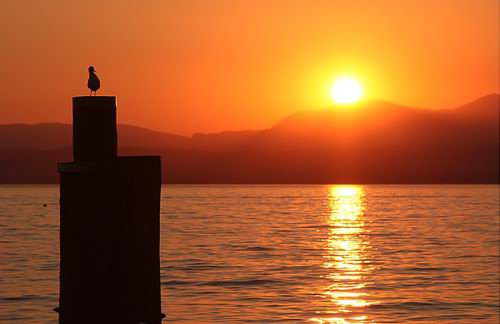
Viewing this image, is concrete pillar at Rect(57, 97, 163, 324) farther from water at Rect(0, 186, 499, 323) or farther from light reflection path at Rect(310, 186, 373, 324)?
light reflection path at Rect(310, 186, 373, 324)

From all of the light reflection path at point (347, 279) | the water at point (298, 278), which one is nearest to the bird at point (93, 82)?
the water at point (298, 278)

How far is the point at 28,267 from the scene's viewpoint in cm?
3650

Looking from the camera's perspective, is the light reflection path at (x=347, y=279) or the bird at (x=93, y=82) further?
the light reflection path at (x=347, y=279)

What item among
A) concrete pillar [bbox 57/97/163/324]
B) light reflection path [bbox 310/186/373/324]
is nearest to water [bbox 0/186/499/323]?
light reflection path [bbox 310/186/373/324]

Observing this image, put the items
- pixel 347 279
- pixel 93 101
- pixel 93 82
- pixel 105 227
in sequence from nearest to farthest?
pixel 105 227 < pixel 93 101 < pixel 93 82 < pixel 347 279

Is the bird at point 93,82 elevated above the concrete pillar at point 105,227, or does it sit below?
above

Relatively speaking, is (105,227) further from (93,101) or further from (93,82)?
(93,82)

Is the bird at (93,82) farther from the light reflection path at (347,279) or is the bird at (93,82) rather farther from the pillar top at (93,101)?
the light reflection path at (347,279)

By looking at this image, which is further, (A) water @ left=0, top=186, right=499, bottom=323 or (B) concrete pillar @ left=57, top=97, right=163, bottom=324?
(A) water @ left=0, top=186, right=499, bottom=323

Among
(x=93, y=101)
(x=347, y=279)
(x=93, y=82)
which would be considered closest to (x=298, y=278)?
(x=347, y=279)

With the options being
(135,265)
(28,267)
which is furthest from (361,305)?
(135,265)

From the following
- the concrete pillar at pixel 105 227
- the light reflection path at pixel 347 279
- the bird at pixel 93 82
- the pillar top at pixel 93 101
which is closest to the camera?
the concrete pillar at pixel 105 227

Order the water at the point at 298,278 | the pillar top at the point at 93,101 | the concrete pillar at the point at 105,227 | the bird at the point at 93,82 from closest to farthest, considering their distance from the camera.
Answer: the concrete pillar at the point at 105,227 < the pillar top at the point at 93,101 < the bird at the point at 93,82 < the water at the point at 298,278

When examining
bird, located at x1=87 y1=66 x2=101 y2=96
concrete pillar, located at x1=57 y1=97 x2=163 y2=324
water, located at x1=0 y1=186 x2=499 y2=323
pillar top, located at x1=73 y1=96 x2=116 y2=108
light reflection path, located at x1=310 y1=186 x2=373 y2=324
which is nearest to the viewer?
concrete pillar, located at x1=57 y1=97 x2=163 y2=324
